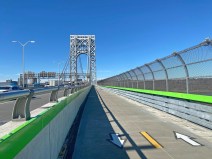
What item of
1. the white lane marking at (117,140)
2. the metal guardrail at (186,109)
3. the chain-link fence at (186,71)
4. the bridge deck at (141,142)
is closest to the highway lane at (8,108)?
the bridge deck at (141,142)

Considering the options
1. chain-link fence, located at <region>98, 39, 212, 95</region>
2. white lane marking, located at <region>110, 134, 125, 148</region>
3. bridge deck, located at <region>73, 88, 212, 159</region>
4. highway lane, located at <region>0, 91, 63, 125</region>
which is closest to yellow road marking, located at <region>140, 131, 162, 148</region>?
bridge deck, located at <region>73, 88, 212, 159</region>

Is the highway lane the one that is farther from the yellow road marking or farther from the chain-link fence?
the chain-link fence

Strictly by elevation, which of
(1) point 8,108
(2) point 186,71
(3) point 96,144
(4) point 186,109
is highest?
(2) point 186,71

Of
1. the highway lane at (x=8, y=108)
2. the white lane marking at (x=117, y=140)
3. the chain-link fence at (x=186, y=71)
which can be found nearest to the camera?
the white lane marking at (x=117, y=140)

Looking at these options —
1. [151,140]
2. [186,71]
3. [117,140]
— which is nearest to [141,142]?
[151,140]

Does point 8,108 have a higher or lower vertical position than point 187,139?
higher

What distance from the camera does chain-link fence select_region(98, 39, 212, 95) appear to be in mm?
10180

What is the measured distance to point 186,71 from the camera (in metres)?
12.3

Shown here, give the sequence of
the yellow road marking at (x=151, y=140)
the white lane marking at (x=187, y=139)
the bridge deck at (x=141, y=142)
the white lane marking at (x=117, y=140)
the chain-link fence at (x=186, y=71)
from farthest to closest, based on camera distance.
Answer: the chain-link fence at (x=186, y=71) → the white lane marking at (x=187, y=139) → the white lane marking at (x=117, y=140) → the yellow road marking at (x=151, y=140) → the bridge deck at (x=141, y=142)

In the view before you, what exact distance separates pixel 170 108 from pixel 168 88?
129 cm

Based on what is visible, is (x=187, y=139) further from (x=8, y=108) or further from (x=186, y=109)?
(x=8, y=108)

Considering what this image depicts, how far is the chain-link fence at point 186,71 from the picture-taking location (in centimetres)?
1018

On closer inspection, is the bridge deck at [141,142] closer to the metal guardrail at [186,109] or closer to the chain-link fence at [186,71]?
the metal guardrail at [186,109]

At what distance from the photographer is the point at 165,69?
15.3 meters
